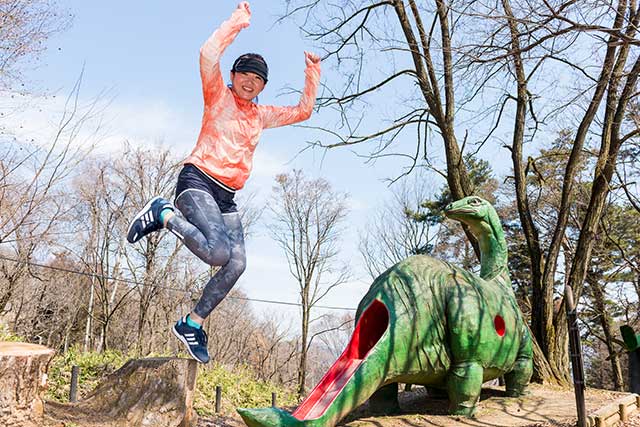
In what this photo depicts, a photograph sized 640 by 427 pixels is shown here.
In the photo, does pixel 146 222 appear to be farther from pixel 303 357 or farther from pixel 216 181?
pixel 303 357

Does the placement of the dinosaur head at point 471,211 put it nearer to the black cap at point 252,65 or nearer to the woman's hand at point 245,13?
the black cap at point 252,65

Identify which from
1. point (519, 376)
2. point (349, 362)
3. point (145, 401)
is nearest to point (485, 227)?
point (519, 376)

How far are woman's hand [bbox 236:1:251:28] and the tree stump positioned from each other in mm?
2971

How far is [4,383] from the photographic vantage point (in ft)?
12.7

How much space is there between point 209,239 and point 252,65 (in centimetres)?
156

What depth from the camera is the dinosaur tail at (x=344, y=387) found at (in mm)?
4227

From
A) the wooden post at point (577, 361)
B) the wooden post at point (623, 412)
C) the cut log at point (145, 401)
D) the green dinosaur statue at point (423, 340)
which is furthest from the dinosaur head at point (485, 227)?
the cut log at point (145, 401)

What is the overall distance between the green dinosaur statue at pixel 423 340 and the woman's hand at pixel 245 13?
2.92 metres

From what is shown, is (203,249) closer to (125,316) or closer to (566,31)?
(566,31)

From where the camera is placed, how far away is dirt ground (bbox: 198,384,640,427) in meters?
5.61

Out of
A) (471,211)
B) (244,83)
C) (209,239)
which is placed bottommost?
(209,239)

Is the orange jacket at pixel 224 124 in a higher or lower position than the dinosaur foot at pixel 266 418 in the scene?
higher

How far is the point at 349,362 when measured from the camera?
5188 millimetres

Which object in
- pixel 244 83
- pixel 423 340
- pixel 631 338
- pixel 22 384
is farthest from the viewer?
pixel 631 338
